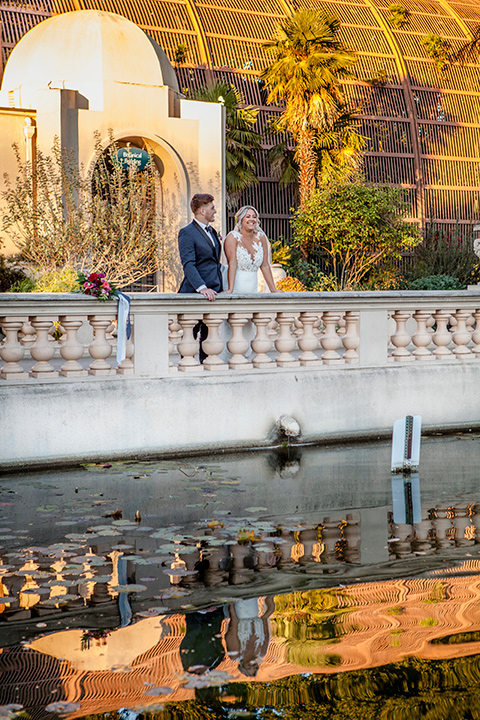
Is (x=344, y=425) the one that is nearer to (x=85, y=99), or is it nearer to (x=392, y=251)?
(x=85, y=99)

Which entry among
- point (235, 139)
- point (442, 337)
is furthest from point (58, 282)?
point (235, 139)

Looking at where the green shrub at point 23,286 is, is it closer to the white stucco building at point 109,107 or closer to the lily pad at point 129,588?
the white stucco building at point 109,107

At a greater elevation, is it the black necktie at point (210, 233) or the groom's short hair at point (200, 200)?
the groom's short hair at point (200, 200)

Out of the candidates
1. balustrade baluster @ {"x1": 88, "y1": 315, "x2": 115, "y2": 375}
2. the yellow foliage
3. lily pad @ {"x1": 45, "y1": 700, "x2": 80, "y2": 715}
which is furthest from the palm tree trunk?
lily pad @ {"x1": 45, "y1": 700, "x2": 80, "y2": 715}

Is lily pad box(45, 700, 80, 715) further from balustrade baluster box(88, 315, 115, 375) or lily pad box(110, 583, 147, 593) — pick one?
balustrade baluster box(88, 315, 115, 375)

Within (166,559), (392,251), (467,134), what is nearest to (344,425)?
(166,559)

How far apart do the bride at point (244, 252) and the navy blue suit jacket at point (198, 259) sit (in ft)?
0.46

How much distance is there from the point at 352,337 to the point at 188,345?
1767 millimetres

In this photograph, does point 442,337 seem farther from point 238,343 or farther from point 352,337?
point 238,343

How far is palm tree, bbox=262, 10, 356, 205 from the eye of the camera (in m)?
27.1

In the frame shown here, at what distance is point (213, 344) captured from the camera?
8.11 meters

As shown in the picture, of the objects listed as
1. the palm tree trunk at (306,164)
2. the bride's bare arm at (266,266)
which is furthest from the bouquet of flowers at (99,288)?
the palm tree trunk at (306,164)

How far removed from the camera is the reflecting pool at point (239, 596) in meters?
3.21

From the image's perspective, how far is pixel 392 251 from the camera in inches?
1136
